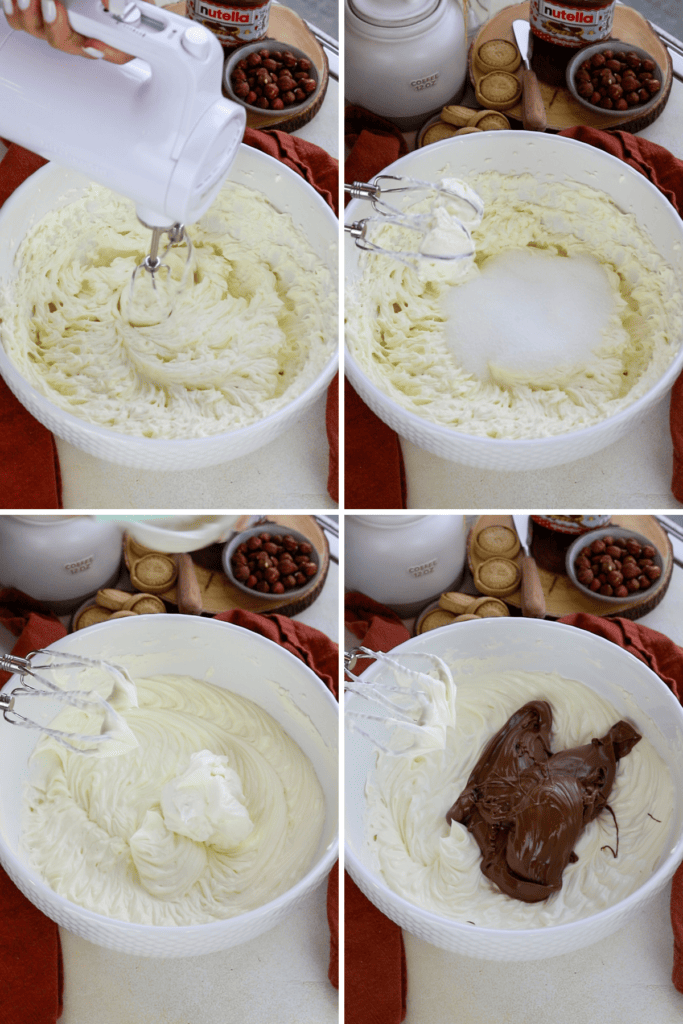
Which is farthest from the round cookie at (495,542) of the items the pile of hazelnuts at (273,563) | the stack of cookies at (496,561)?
the pile of hazelnuts at (273,563)

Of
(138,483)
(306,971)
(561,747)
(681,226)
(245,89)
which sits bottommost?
(306,971)

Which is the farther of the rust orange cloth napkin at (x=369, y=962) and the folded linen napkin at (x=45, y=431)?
the rust orange cloth napkin at (x=369, y=962)

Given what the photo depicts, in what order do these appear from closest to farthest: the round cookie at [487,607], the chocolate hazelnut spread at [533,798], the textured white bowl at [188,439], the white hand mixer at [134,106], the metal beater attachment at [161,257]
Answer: the white hand mixer at [134,106] < the metal beater attachment at [161,257] < the textured white bowl at [188,439] < the chocolate hazelnut spread at [533,798] < the round cookie at [487,607]

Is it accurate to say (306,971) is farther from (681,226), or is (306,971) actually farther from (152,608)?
(681,226)

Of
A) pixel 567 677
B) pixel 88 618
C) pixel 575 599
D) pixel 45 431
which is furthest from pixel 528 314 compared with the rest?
pixel 88 618

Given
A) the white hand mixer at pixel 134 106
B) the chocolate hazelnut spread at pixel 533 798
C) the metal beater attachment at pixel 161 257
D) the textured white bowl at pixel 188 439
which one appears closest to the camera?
the white hand mixer at pixel 134 106

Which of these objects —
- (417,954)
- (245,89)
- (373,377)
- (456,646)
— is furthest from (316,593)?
(245,89)

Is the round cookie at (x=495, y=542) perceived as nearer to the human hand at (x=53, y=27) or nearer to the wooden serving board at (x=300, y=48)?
the wooden serving board at (x=300, y=48)

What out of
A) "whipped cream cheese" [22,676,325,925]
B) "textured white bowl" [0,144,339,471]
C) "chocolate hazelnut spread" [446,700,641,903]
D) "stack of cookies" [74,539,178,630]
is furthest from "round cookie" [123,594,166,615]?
"chocolate hazelnut spread" [446,700,641,903]
